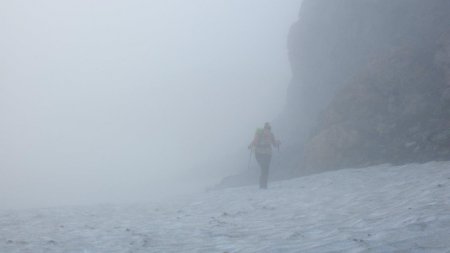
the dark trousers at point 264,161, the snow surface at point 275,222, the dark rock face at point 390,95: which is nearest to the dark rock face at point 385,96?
the dark rock face at point 390,95

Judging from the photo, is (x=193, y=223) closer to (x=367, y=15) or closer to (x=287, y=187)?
(x=287, y=187)

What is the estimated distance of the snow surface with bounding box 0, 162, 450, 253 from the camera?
9.85 metres

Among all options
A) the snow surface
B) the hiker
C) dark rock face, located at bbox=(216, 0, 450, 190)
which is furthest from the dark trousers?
dark rock face, located at bbox=(216, 0, 450, 190)

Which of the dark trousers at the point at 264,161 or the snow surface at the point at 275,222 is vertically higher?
the dark trousers at the point at 264,161

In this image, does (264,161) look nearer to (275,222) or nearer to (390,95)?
(275,222)

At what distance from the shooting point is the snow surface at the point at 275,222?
9.85 metres

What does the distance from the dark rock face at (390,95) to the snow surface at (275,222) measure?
148 inches

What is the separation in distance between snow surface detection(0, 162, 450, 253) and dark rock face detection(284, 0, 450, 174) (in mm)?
3756

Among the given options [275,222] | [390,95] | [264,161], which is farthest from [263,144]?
[390,95]

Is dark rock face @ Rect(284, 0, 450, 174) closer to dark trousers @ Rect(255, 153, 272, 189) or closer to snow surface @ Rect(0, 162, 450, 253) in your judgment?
snow surface @ Rect(0, 162, 450, 253)

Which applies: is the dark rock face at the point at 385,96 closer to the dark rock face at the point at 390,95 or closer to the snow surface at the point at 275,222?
the dark rock face at the point at 390,95

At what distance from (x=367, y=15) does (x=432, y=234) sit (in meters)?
28.0

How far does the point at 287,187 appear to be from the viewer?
66.0 feet

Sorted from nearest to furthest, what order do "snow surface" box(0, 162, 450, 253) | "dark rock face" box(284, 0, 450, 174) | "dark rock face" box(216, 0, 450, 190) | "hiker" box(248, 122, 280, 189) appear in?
"snow surface" box(0, 162, 450, 253), "hiker" box(248, 122, 280, 189), "dark rock face" box(284, 0, 450, 174), "dark rock face" box(216, 0, 450, 190)
